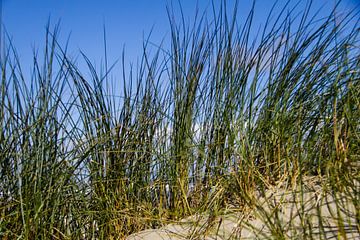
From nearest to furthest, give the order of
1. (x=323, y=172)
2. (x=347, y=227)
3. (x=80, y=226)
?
(x=347, y=227) → (x=323, y=172) → (x=80, y=226)

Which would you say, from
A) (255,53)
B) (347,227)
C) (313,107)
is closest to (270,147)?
(313,107)

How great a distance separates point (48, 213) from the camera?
1.92 metres

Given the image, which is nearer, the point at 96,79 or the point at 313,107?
the point at 313,107

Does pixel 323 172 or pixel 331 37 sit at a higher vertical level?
pixel 331 37

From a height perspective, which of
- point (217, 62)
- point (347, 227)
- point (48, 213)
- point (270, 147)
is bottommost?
point (347, 227)

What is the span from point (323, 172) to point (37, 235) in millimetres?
1079

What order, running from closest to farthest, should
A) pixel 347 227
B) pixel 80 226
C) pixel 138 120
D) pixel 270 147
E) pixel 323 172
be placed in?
pixel 347 227 → pixel 323 172 → pixel 270 147 → pixel 80 226 → pixel 138 120

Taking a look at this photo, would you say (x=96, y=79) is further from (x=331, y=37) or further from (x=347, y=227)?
(x=347, y=227)

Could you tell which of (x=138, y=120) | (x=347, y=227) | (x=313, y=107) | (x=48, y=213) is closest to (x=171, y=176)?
(x=138, y=120)

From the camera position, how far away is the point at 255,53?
2041mm

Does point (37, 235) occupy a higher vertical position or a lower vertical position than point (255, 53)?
lower

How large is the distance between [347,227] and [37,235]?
110 cm

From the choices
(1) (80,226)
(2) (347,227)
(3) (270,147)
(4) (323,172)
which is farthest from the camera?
(1) (80,226)

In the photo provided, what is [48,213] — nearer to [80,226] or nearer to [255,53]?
[80,226]
